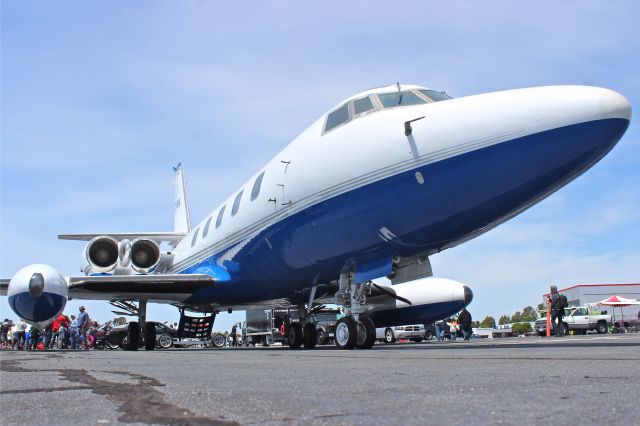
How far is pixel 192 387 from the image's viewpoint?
11.8ft

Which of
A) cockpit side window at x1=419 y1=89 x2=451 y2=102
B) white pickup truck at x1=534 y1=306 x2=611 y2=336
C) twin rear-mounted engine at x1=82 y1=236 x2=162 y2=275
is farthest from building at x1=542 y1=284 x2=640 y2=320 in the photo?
cockpit side window at x1=419 y1=89 x2=451 y2=102

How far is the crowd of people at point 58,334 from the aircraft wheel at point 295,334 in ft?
24.8

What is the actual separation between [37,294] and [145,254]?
6.25m

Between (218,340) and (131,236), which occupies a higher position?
(131,236)

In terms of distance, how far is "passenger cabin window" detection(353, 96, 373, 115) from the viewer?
9.74 metres

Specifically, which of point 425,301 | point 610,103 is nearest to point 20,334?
point 425,301

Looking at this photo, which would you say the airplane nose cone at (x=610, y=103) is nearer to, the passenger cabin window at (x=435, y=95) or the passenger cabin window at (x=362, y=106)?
the passenger cabin window at (x=435, y=95)

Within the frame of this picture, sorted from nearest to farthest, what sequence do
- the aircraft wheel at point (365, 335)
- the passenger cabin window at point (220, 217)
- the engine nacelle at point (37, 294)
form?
the aircraft wheel at point (365, 335), the engine nacelle at point (37, 294), the passenger cabin window at point (220, 217)

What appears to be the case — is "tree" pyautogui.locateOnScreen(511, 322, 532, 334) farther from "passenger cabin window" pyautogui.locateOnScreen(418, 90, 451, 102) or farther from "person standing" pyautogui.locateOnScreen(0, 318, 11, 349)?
"passenger cabin window" pyautogui.locateOnScreen(418, 90, 451, 102)

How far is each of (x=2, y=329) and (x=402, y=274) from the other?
2689 cm

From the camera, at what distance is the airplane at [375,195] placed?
24.4ft

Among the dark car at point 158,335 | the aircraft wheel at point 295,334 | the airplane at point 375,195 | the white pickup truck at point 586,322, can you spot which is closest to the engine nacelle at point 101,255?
the airplane at point 375,195

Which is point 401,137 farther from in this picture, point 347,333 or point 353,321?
point 347,333

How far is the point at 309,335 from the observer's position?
1429 centimetres
